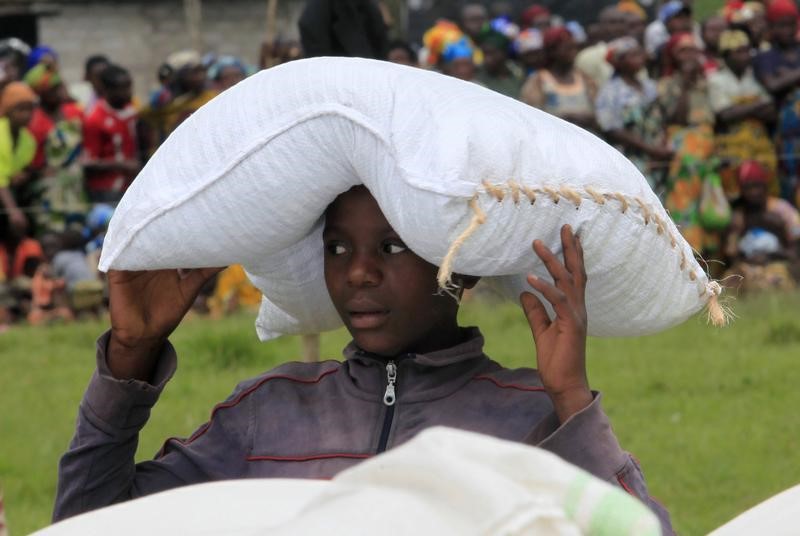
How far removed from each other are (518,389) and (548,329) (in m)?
0.27

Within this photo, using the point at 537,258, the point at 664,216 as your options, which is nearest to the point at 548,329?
the point at 537,258

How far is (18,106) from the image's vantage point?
9719 millimetres

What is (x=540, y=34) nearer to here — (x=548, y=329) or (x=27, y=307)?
(x=27, y=307)

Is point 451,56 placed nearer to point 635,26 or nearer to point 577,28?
point 635,26

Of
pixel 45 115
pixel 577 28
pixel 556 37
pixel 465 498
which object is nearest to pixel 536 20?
pixel 577 28

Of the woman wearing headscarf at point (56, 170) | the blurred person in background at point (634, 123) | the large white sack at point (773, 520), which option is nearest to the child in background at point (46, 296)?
the woman wearing headscarf at point (56, 170)

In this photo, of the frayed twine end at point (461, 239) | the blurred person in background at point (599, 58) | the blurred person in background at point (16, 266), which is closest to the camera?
the frayed twine end at point (461, 239)

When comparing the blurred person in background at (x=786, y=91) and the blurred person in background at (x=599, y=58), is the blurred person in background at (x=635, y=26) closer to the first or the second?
the blurred person in background at (x=599, y=58)

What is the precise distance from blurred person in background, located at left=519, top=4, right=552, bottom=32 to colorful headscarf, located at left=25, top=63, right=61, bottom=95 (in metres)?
3.50

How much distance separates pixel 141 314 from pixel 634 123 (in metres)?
7.47

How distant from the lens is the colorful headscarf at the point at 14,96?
383 inches

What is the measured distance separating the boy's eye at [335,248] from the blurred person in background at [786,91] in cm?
767

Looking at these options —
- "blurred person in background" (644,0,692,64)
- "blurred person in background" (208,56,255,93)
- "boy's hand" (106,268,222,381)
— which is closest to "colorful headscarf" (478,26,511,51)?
"blurred person in background" (644,0,692,64)

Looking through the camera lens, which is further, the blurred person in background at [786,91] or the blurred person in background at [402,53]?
the blurred person in background at [402,53]
